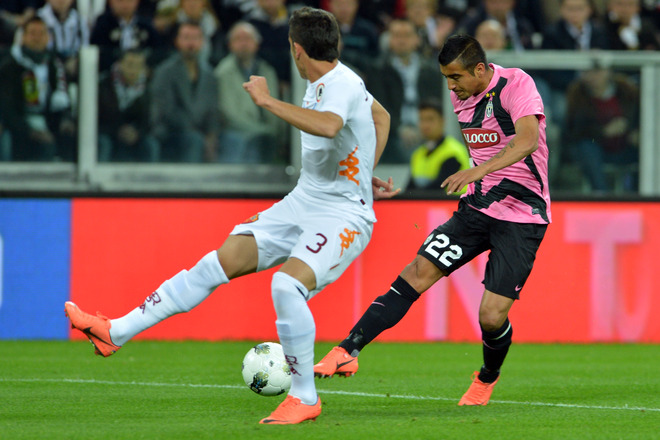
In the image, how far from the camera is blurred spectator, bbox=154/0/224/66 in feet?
36.1

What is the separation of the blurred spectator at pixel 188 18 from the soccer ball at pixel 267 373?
535 cm

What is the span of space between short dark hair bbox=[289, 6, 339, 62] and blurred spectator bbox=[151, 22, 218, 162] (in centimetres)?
496

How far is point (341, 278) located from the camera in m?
10.0

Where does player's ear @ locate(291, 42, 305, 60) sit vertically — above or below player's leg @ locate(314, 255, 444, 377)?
above

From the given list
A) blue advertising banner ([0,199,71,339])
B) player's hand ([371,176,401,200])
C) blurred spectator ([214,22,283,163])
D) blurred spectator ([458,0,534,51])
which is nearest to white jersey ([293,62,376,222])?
player's hand ([371,176,401,200])

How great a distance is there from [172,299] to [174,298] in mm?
11

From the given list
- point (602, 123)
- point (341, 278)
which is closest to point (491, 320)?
point (341, 278)

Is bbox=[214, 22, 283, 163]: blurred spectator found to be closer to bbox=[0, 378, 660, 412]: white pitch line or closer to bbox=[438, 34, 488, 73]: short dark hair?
bbox=[0, 378, 660, 412]: white pitch line

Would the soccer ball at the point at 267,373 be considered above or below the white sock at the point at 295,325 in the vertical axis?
below

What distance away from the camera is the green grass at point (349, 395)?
5035 millimetres

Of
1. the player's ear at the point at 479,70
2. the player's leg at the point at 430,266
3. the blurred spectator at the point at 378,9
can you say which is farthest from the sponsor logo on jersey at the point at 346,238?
the blurred spectator at the point at 378,9

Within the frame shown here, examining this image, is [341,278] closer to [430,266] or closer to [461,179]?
[430,266]

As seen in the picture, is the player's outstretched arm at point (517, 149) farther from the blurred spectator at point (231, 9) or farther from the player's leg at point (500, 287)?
the blurred spectator at point (231, 9)

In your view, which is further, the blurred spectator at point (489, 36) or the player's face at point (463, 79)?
the blurred spectator at point (489, 36)
